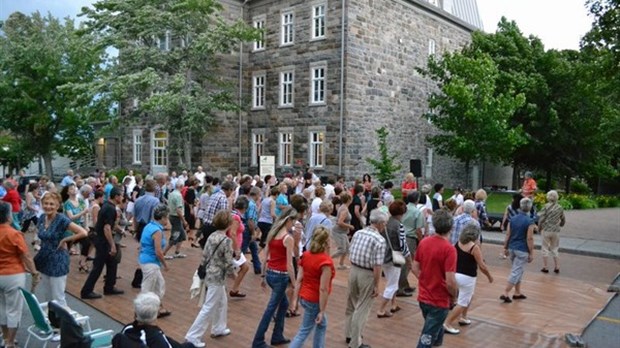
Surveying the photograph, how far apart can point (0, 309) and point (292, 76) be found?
23.4 m

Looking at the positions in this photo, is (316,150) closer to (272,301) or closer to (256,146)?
(256,146)

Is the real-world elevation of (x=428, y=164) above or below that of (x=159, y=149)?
below

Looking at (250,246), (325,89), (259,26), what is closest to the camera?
(250,246)

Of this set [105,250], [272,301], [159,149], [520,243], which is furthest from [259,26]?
[272,301]

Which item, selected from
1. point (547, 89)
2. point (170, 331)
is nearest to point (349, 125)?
point (547, 89)

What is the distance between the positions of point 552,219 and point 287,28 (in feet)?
67.5

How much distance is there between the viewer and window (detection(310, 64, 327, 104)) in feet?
88.4

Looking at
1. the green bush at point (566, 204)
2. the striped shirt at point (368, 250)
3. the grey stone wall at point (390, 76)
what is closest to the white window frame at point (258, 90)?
the grey stone wall at point (390, 76)

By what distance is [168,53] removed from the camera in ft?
86.8

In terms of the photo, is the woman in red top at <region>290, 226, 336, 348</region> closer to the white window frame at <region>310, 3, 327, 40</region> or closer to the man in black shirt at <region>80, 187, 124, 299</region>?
the man in black shirt at <region>80, 187, 124, 299</region>

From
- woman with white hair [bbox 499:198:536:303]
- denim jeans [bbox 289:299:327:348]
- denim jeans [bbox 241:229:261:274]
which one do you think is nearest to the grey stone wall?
denim jeans [bbox 241:229:261:274]

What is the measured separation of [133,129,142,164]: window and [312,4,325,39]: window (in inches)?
542

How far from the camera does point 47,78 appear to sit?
32.3 m

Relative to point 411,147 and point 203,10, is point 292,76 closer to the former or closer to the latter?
point 203,10
